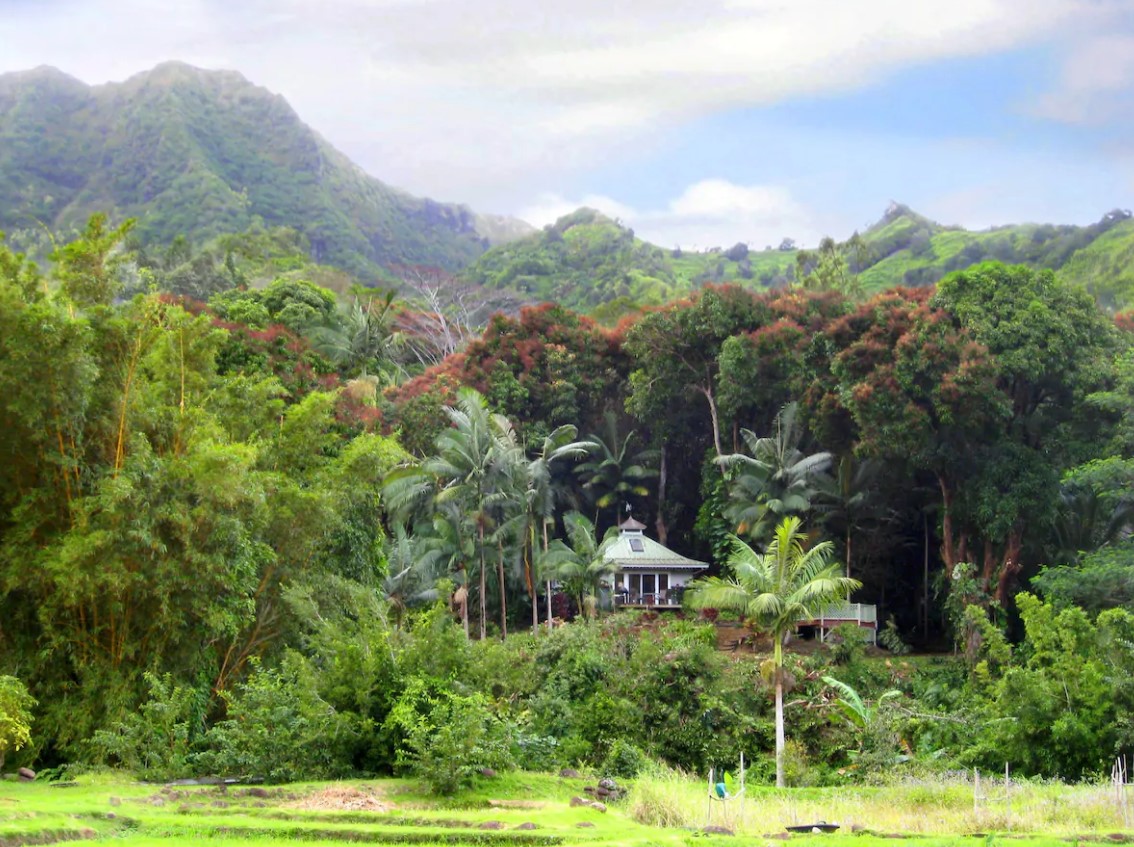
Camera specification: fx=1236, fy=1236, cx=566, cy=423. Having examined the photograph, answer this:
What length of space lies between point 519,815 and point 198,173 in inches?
4049

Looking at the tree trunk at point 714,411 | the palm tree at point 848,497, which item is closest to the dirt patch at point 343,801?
the palm tree at point 848,497

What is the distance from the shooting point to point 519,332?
4294 centimetres

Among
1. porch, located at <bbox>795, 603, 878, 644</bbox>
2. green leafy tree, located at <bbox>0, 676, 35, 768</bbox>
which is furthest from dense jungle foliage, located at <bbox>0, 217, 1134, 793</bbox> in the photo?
porch, located at <bbox>795, 603, 878, 644</bbox>

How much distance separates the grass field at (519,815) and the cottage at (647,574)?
18130 mm

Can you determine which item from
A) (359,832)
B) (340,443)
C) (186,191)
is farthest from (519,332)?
(186,191)

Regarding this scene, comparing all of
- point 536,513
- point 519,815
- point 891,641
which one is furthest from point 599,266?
point 519,815

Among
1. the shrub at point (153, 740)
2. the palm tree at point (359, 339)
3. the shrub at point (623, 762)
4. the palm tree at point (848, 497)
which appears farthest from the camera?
the palm tree at point (359, 339)

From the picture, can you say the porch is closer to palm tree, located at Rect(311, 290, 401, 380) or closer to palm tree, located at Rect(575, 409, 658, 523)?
palm tree, located at Rect(575, 409, 658, 523)

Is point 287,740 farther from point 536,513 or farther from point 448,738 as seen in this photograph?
point 536,513

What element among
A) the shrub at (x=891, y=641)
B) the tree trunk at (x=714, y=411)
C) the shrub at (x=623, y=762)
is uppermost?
the tree trunk at (x=714, y=411)

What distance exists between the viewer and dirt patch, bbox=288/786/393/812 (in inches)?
608

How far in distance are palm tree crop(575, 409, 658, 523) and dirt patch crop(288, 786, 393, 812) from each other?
81.7 ft

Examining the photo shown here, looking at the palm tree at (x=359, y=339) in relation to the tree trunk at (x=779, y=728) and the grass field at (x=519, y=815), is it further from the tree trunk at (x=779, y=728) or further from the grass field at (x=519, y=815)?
the grass field at (x=519, y=815)

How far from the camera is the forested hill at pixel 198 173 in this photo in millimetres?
105812
